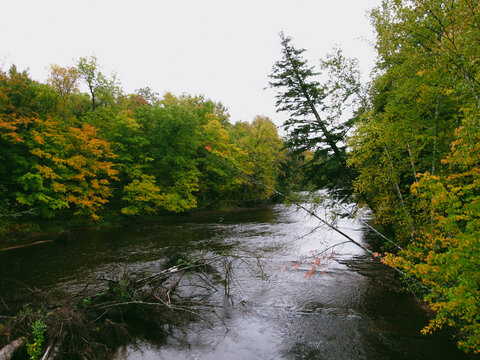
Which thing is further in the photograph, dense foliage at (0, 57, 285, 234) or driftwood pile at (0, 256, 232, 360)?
dense foliage at (0, 57, 285, 234)

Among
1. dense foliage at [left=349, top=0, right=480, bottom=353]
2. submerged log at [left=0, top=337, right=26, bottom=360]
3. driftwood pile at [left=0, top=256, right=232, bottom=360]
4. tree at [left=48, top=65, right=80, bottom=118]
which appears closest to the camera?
dense foliage at [left=349, top=0, right=480, bottom=353]

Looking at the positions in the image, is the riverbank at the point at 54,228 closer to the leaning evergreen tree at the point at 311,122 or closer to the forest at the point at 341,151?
the forest at the point at 341,151

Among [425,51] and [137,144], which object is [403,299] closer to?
[425,51]

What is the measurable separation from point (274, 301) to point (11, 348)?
6.97 metres

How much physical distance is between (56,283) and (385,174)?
43.3 ft

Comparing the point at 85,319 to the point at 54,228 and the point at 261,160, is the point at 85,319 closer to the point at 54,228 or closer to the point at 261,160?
the point at 54,228

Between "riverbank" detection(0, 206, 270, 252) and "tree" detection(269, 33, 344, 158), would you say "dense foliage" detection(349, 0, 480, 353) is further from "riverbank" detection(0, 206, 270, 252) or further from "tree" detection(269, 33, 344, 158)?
"riverbank" detection(0, 206, 270, 252)

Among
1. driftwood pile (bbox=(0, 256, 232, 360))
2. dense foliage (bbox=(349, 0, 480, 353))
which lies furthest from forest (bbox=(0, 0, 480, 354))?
driftwood pile (bbox=(0, 256, 232, 360))

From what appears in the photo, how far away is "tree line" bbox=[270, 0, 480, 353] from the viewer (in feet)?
14.5

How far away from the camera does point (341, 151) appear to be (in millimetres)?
14133

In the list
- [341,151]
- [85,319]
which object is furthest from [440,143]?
[85,319]

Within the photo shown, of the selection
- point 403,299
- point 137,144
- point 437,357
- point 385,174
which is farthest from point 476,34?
point 137,144

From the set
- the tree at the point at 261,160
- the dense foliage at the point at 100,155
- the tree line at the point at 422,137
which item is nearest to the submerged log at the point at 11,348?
the dense foliage at the point at 100,155

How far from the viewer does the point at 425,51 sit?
645cm
